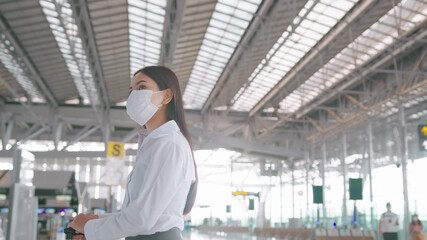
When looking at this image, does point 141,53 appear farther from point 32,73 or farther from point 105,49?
point 32,73

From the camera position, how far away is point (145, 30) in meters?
27.3

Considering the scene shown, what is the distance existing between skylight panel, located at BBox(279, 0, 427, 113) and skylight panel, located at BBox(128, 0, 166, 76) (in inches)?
356

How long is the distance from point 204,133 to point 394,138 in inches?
789

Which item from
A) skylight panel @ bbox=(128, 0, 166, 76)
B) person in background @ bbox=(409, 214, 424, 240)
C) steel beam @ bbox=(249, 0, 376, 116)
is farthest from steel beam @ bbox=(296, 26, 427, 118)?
skylight panel @ bbox=(128, 0, 166, 76)

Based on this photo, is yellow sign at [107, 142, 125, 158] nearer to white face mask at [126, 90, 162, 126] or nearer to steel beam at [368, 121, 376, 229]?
steel beam at [368, 121, 376, 229]

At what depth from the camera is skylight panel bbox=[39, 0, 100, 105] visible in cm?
2162

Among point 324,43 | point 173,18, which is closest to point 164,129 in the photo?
point 173,18

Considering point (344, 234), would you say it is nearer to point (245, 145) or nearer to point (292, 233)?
point (292, 233)

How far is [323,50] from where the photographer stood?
27.7 meters

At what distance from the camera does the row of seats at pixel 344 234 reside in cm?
2905

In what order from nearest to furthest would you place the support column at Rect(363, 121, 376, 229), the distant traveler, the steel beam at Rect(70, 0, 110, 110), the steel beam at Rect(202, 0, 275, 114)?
the steel beam at Rect(70, 0, 110, 110) → the distant traveler → the steel beam at Rect(202, 0, 275, 114) → the support column at Rect(363, 121, 376, 229)

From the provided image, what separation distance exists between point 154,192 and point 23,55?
92.7 ft

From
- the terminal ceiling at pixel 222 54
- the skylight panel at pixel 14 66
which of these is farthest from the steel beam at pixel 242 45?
the skylight panel at pixel 14 66

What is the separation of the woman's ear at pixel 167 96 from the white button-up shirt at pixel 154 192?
0.90 ft
